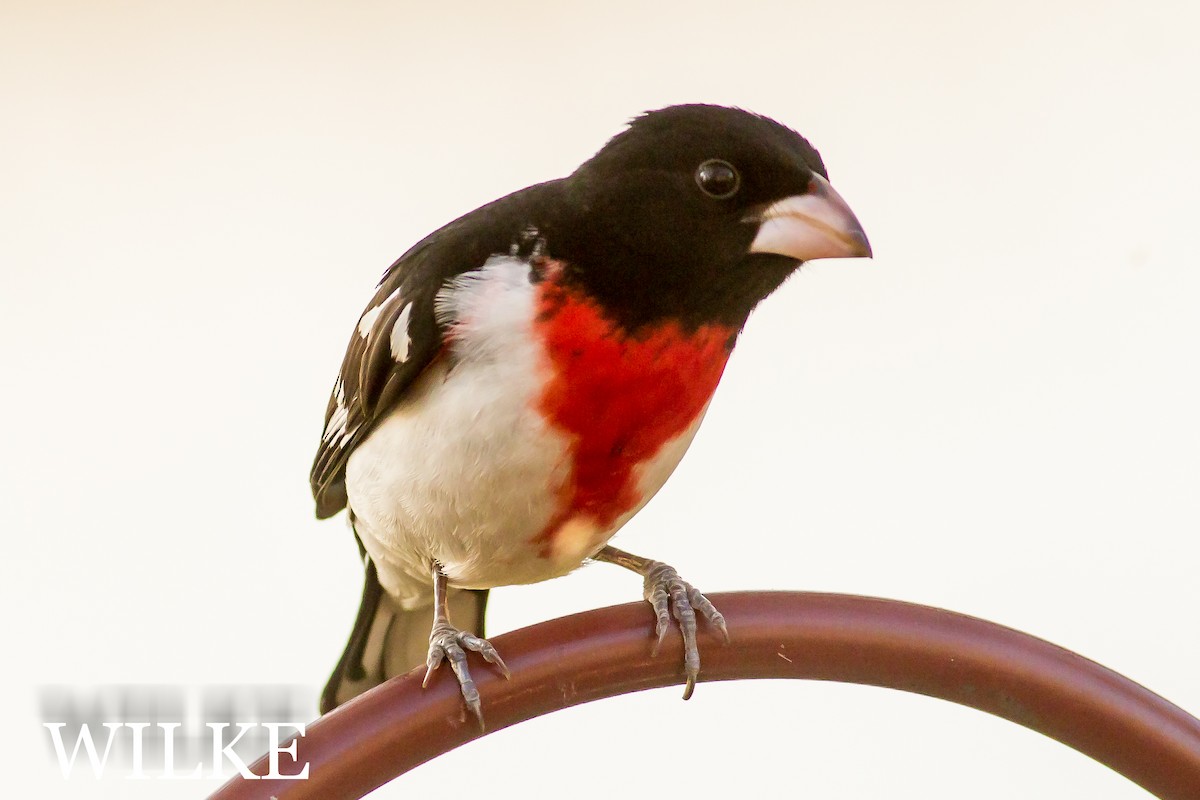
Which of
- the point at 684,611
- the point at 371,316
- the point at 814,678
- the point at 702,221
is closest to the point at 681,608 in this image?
the point at 684,611

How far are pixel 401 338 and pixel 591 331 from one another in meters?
0.22

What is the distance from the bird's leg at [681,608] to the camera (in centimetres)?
104

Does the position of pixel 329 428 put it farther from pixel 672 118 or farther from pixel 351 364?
pixel 672 118

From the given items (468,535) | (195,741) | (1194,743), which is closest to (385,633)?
(195,741)

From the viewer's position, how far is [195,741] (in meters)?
1.39

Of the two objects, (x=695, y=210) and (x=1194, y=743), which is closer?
(x=1194, y=743)

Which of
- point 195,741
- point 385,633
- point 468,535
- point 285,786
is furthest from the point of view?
point 385,633

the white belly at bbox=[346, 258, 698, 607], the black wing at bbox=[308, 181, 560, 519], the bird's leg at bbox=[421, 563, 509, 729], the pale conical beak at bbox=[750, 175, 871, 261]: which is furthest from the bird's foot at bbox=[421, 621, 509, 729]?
the pale conical beak at bbox=[750, 175, 871, 261]

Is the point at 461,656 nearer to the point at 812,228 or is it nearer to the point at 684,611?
the point at 684,611

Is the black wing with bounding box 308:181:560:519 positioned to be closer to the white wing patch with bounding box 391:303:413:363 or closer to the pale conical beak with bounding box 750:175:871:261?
the white wing patch with bounding box 391:303:413:363

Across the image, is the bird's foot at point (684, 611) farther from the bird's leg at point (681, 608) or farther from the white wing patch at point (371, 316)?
the white wing patch at point (371, 316)

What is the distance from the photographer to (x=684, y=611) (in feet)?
3.63

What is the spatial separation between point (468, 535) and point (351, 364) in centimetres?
29

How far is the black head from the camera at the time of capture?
1.13m
